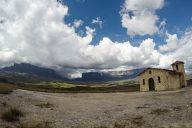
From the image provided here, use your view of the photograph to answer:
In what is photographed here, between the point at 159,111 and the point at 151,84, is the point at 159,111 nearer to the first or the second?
the point at 159,111

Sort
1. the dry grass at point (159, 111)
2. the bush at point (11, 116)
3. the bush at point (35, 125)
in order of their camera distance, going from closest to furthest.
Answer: the bush at point (35, 125) < the bush at point (11, 116) < the dry grass at point (159, 111)

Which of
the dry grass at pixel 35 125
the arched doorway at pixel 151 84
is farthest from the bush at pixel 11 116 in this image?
the arched doorway at pixel 151 84

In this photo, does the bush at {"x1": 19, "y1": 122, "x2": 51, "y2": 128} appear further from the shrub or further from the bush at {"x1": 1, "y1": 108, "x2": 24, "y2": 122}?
the shrub

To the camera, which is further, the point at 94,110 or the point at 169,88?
the point at 169,88

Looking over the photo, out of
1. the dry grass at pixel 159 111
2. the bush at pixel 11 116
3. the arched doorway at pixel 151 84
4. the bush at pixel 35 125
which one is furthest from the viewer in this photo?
the arched doorway at pixel 151 84

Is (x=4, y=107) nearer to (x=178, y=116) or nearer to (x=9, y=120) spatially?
(x=9, y=120)

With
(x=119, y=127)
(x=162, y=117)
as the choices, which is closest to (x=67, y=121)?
(x=119, y=127)

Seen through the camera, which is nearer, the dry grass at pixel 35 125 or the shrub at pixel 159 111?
the dry grass at pixel 35 125

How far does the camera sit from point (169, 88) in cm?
7525

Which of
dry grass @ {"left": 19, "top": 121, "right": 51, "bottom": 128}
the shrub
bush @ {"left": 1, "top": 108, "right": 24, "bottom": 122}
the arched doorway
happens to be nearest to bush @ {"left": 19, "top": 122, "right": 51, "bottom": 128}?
dry grass @ {"left": 19, "top": 121, "right": 51, "bottom": 128}

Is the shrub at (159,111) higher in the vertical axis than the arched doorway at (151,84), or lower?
lower

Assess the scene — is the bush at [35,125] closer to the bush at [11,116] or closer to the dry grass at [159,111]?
the bush at [11,116]

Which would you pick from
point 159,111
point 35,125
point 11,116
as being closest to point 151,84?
point 159,111

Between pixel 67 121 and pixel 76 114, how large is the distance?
371 centimetres
